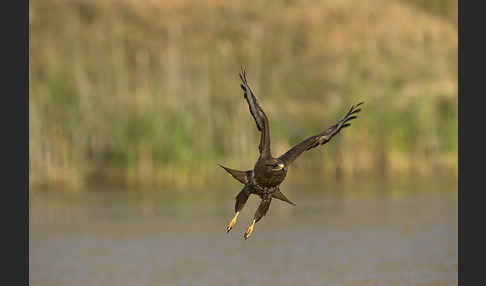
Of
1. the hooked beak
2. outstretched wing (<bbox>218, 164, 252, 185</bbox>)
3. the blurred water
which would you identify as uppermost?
the hooked beak

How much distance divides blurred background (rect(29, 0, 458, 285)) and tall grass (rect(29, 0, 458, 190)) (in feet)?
0.24

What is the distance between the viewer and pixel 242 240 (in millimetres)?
20906

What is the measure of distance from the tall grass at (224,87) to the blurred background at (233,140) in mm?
74

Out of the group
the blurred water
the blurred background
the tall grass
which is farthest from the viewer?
the tall grass

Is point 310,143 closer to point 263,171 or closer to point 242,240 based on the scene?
point 263,171

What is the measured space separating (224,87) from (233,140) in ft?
13.1

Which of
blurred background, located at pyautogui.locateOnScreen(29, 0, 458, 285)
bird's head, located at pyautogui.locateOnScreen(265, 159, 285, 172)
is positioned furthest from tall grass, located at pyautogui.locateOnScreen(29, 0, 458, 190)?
bird's head, located at pyautogui.locateOnScreen(265, 159, 285, 172)

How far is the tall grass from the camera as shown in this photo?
29.8 m

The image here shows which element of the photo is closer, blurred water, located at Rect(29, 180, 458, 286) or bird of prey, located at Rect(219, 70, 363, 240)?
bird of prey, located at Rect(219, 70, 363, 240)

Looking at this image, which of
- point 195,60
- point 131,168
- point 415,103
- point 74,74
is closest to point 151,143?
point 131,168

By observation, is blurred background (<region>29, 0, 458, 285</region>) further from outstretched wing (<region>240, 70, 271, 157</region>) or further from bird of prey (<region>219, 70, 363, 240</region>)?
outstretched wing (<region>240, 70, 271, 157</region>)

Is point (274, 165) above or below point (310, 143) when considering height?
below

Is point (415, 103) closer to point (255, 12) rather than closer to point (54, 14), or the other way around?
point (255, 12)

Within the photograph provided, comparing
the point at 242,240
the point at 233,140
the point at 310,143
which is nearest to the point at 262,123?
Result: the point at 310,143
